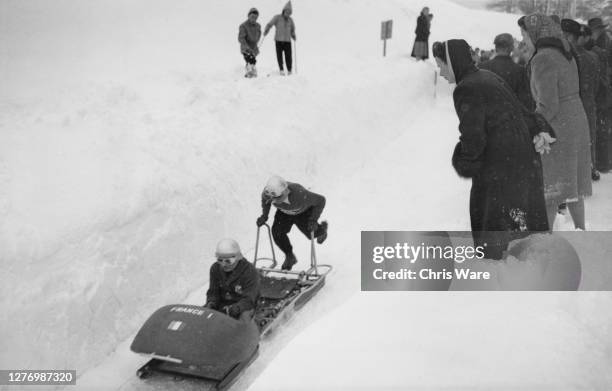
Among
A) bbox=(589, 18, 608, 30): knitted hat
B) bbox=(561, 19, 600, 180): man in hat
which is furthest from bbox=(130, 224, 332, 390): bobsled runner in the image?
bbox=(589, 18, 608, 30): knitted hat

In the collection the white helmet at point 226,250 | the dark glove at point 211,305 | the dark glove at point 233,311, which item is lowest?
→ the dark glove at point 211,305

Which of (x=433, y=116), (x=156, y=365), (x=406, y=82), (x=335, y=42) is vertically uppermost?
(x=335, y=42)

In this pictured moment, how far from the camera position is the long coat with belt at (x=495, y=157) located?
2947 millimetres

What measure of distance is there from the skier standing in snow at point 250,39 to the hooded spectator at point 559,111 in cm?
689

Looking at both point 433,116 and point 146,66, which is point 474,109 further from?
point 433,116

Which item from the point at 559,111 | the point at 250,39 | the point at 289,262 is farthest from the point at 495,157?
the point at 250,39

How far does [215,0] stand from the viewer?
43.0 ft

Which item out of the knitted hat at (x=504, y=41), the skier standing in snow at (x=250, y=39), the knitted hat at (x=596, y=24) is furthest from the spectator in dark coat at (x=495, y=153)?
the skier standing in snow at (x=250, y=39)

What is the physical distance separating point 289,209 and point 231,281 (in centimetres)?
124

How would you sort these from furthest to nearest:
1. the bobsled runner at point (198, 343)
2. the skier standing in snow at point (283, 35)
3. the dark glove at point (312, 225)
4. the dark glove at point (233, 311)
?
the skier standing in snow at point (283, 35) → the dark glove at point (312, 225) → the dark glove at point (233, 311) → the bobsled runner at point (198, 343)

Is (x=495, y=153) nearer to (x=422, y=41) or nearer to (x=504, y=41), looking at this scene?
(x=504, y=41)

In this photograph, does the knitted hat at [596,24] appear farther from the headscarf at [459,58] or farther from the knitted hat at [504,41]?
the headscarf at [459,58]

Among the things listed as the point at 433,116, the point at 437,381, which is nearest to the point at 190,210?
the point at 437,381

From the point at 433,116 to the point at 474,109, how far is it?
9.18 m
